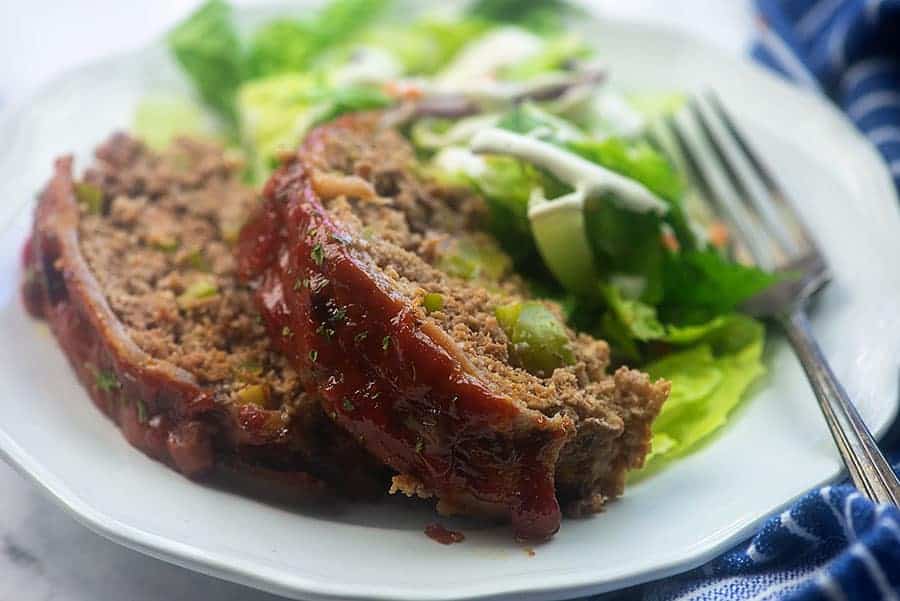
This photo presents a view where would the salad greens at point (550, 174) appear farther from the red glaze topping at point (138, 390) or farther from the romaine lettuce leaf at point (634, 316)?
the red glaze topping at point (138, 390)

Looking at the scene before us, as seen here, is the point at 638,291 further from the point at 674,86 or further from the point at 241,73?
the point at 241,73

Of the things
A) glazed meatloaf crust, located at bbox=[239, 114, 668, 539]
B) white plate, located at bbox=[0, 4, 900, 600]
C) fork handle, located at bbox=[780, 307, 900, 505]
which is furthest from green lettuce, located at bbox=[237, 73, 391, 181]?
fork handle, located at bbox=[780, 307, 900, 505]

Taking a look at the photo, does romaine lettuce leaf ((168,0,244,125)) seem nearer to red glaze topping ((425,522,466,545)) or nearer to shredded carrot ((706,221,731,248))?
shredded carrot ((706,221,731,248))

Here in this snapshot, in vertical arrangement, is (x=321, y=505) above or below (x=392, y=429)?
below

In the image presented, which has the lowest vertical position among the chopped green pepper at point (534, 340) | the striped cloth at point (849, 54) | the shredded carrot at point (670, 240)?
the shredded carrot at point (670, 240)

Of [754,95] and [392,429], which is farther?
[754,95]

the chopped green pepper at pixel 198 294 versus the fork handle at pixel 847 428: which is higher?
the fork handle at pixel 847 428

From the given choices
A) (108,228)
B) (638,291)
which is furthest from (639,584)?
(108,228)

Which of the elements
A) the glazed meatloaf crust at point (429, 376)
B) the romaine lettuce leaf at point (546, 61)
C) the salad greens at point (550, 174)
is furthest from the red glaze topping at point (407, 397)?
the romaine lettuce leaf at point (546, 61)
